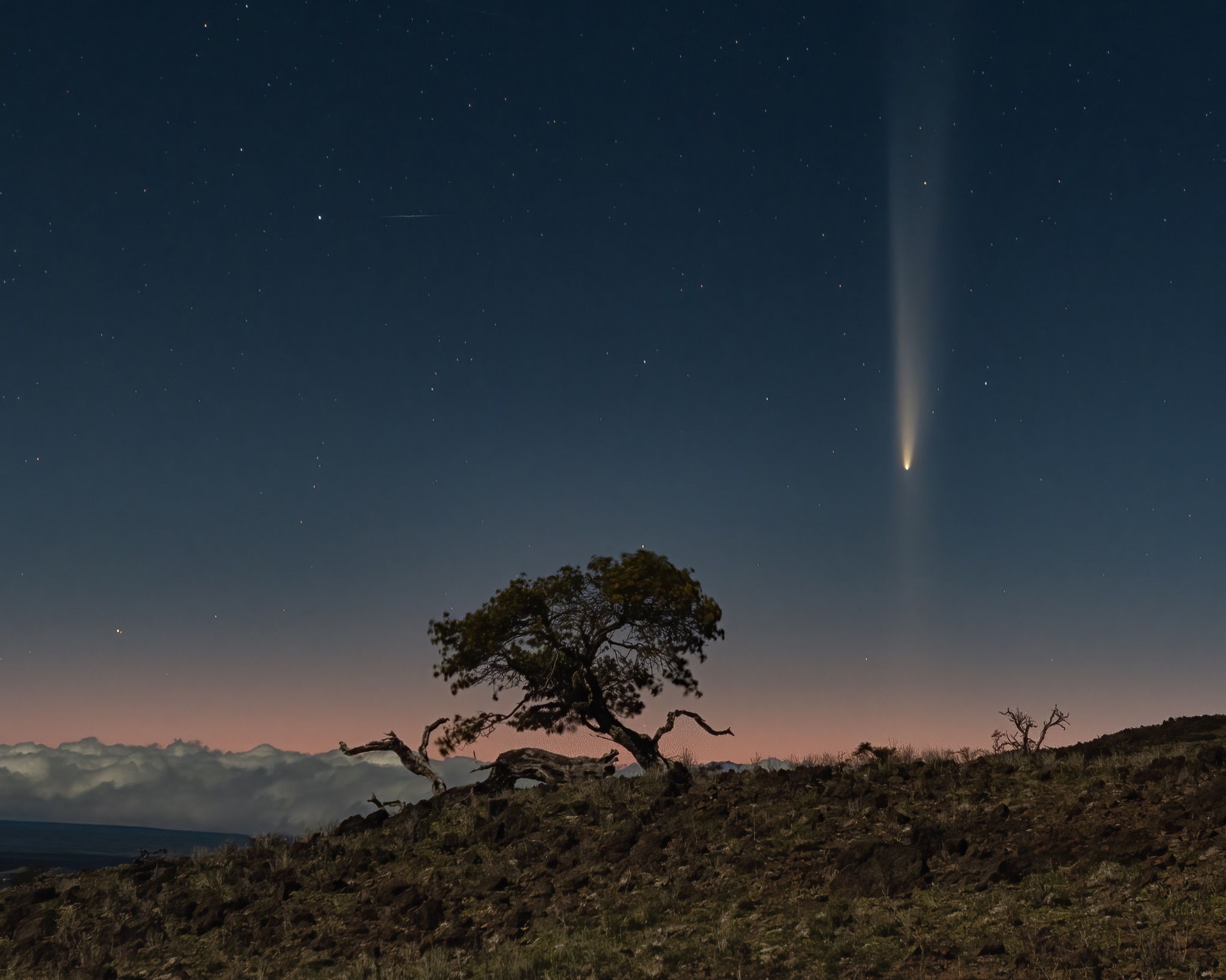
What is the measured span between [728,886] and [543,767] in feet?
43.7

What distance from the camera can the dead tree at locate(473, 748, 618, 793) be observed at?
26969 mm

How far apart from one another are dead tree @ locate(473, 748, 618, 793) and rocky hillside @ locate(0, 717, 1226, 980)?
246 centimetres

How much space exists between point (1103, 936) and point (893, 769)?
10469mm

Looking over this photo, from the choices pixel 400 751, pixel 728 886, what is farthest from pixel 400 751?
pixel 728 886

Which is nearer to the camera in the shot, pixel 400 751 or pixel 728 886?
pixel 728 886

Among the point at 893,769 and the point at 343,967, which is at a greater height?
the point at 893,769

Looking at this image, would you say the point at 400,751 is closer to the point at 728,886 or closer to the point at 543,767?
the point at 543,767

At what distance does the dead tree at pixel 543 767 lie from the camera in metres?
27.0

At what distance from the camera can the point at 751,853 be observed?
16.9 meters

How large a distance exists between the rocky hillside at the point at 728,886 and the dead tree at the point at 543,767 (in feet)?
8.06

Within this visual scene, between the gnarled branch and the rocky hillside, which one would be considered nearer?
the rocky hillside

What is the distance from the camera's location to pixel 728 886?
50.5 ft

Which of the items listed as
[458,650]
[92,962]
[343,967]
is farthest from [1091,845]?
[458,650]

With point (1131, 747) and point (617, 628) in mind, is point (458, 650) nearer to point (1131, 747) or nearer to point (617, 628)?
point (617, 628)
